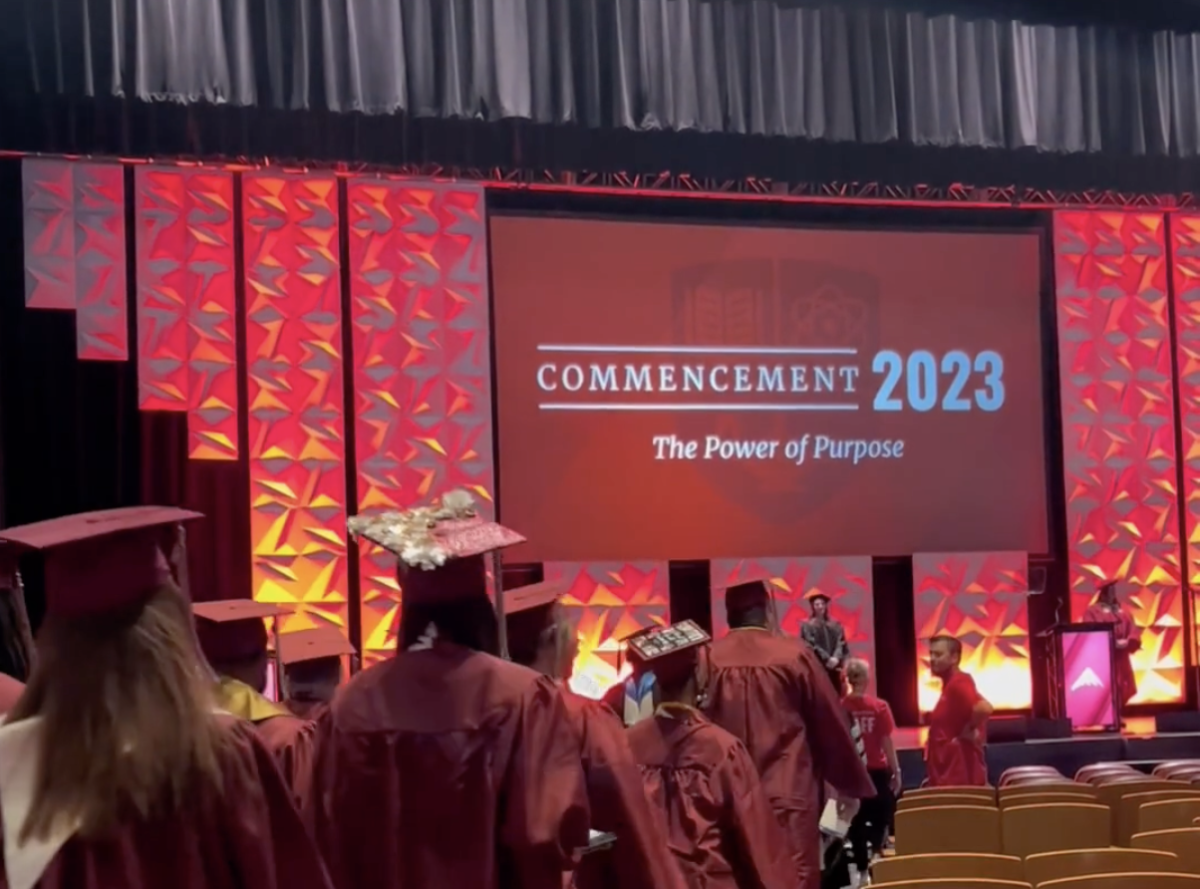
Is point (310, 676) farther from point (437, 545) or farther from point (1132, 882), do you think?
point (1132, 882)

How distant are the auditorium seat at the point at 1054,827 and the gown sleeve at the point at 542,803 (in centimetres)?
258

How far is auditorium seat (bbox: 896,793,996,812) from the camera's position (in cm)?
536

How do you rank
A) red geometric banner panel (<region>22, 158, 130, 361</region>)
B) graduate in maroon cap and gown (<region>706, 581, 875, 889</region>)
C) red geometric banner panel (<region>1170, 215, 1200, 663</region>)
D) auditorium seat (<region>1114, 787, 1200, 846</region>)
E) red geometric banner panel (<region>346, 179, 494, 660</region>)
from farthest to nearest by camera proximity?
red geometric banner panel (<region>1170, 215, 1200, 663</region>) → red geometric banner panel (<region>346, 179, 494, 660</region>) → red geometric banner panel (<region>22, 158, 130, 361</region>) → auditorium seat (<region>1114, 787, 1200, 846</region>) → graduate in maroon cap and gown (<region>706, 581, 875, 889</region>)

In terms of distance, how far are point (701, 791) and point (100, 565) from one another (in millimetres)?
2104

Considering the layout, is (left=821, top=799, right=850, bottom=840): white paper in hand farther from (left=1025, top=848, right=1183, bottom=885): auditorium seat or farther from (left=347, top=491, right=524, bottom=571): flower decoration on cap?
(left=347, top=491, right=524, bottom=571): flower decoration on cap

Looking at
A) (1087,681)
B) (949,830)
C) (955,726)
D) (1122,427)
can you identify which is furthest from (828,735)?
(1122,427)

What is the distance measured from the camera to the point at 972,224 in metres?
12.7

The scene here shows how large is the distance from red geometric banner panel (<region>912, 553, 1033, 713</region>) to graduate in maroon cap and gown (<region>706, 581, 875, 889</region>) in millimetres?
7427

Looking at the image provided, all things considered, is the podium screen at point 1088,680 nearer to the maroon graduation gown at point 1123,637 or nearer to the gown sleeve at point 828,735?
the maroon graduation gown at point 1123,637

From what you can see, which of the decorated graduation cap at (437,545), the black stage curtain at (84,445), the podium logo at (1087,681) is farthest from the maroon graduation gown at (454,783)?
the podium logo at (1087,681)

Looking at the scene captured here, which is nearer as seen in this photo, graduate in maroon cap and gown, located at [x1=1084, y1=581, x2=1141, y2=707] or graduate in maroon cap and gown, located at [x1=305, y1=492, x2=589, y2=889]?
graduate in maroon cap and gown, located at [x1=305, y1=492, x2=589, y2=889]

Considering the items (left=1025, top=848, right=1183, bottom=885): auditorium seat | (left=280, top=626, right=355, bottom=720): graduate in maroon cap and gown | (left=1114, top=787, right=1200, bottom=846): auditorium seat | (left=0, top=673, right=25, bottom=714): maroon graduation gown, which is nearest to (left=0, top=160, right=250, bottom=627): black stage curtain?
(left=280, top=626, right=355, bottom=720): graduate in maroon cap and gown

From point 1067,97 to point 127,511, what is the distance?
1070cm

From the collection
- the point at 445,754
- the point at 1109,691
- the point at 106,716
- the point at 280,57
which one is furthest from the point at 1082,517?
the point at 106,716
